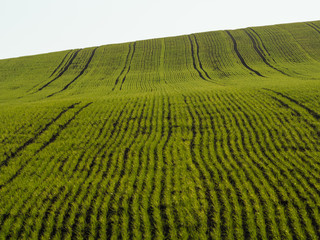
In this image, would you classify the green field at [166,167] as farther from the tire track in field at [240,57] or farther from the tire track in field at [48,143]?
the tire track in field at [240,57]

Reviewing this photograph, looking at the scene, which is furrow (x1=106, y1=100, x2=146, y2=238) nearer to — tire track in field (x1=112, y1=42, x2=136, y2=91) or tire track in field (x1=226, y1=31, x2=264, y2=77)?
tire track in field (x1=112, y1=42, x2=136, y2=91)

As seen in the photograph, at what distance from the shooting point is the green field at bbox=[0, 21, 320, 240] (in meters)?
8.48

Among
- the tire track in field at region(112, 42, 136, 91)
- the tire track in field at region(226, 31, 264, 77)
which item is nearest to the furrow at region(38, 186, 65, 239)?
the tire track in field at region(112, 42, 136, 91)

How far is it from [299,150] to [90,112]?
57.9 feet

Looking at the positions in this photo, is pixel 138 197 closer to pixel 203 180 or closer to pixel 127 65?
pixel 203 180

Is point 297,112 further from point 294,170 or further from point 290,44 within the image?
point 290,44

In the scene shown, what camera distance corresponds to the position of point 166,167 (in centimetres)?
1238

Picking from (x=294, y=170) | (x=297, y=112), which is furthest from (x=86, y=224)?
(x=297, y=112)

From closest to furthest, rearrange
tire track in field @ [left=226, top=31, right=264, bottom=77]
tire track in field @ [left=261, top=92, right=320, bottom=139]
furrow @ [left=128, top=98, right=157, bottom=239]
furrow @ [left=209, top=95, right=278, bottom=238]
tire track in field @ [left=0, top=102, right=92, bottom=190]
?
1. furrow @ [left=209, top=95, right=278, bottom=238]
2. furrow @ [left=128, top=98, right=157, bottom=239]
3. tire track in field @ [left=0, top=102, right=92, bottom=190]
4. tire track in field @ [left=261, top=92, right=320, bottom=139]
5. tire track in field @ [left=226, top=31, right=264, bottom=77]

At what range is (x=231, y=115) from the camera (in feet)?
61.6

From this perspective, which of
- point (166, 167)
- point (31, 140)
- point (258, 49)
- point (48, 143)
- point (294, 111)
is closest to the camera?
point (166, 167)

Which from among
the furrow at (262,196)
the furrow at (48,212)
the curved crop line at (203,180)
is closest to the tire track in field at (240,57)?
the curved crop line at (203,180)

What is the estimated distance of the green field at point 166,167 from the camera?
848 cm

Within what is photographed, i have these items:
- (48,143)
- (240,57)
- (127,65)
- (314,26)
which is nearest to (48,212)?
(48,143)
